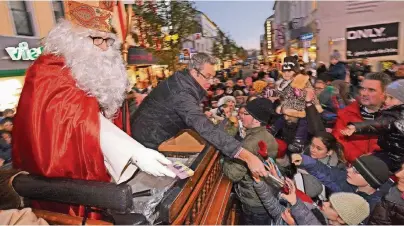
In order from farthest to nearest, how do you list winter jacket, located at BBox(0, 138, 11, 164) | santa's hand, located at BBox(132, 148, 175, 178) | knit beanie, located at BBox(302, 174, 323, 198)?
winter jacket, located at BBox(0, 138, 11, 164)
knit beanie, located at BBox(302, 174, 323, 198)
santa's hand, located at BBox(132, 148, 175, 178)

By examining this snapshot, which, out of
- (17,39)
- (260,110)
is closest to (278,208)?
(260,110)

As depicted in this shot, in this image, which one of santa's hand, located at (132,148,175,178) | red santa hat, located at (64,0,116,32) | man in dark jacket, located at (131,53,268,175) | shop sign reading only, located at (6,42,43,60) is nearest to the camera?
santa's hand, located at (132,148,175,178)

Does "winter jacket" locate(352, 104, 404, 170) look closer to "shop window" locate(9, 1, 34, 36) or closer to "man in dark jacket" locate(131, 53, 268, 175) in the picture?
"man in dark jacket" locate(131, 53, 268, 175)

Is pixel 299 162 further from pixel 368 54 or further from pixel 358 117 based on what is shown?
pixel 368 54

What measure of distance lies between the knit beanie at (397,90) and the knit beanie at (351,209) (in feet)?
3.96

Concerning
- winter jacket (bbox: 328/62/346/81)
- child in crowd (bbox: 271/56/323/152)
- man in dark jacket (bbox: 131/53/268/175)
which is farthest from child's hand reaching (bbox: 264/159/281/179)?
winter jacket (bbox: 328/62/346/81)

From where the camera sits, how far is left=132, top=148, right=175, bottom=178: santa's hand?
4.82 ft

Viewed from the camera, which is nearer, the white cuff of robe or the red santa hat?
the white cuff of robe

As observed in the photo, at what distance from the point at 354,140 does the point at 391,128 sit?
0.61 metres

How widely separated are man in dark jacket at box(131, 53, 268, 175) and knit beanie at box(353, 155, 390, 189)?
894mm

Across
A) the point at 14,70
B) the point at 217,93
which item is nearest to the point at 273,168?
the point at 217,93

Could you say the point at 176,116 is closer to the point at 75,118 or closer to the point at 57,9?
the point at 75,118

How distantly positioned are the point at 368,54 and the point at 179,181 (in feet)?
50.1

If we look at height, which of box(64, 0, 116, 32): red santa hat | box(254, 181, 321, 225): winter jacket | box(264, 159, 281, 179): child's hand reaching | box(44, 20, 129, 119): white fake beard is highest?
box(64, 0, 116, 32): red santa hat
